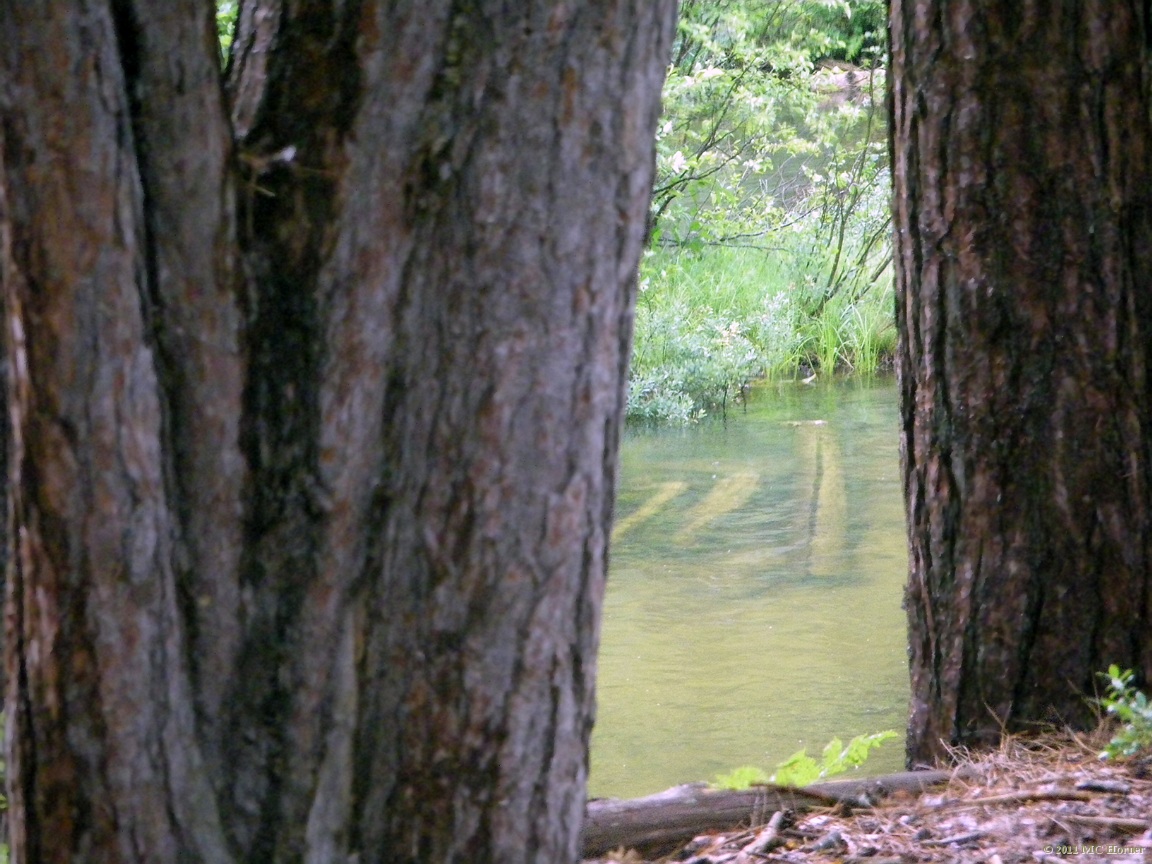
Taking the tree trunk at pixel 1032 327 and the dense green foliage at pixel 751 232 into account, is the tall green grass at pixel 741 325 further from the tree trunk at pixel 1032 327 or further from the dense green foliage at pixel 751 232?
the tree trunk at pixel 1032 327

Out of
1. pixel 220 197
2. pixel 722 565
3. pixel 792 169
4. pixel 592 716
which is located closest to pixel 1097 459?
pixel 592 716

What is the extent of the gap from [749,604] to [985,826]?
4012mm

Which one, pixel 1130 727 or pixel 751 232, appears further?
pixel 751 232

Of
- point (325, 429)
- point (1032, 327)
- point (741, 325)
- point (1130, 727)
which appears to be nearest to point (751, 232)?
point (741, 325)

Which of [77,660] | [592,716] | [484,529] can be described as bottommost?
[592,716]

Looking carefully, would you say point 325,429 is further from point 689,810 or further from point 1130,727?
point 1130,727

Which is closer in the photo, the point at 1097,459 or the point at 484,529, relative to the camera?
the point at 484,529

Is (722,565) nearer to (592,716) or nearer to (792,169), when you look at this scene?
(592,716)

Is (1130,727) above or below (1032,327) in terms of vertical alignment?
below

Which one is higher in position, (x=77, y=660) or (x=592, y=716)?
(x=77, y=660)

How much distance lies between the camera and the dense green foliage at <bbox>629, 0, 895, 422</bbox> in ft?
36.9

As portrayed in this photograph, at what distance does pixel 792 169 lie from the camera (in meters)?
18.1

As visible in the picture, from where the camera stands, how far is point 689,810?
A: 10.1 ft

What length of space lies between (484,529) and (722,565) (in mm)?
5959
